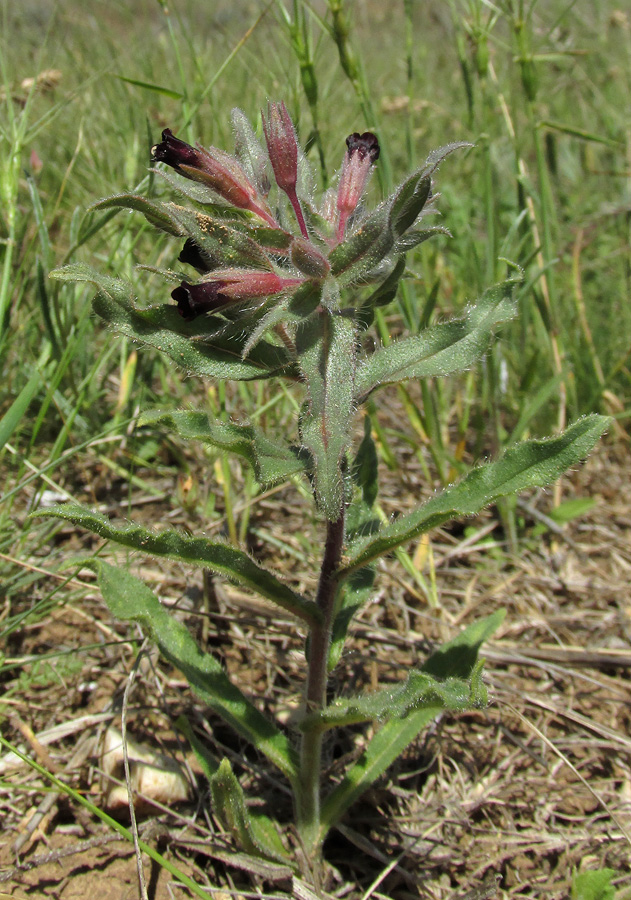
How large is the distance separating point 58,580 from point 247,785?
97 centimetres

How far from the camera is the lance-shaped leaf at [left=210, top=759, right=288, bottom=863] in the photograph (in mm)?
1877

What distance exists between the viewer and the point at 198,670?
2.16 m

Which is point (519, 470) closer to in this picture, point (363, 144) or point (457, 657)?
point (457, 657)

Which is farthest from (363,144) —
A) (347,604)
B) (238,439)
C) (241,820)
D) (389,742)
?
(241,820)

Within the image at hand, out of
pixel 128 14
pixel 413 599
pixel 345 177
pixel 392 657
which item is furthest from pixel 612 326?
pixel 128 14

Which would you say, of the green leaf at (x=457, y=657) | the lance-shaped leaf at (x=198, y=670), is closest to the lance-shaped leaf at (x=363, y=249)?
the lance-shaped leaf at (x=198, y=670)

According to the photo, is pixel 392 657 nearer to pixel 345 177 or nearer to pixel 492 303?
pixel 492 303

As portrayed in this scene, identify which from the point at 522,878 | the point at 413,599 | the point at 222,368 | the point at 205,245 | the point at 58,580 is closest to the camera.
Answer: the point at 205,245

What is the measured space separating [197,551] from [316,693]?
0.61 metres

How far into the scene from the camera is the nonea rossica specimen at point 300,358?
1.64 meters

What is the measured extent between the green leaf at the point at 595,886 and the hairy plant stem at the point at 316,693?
71cm

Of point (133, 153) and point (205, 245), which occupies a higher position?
point (133, 153)

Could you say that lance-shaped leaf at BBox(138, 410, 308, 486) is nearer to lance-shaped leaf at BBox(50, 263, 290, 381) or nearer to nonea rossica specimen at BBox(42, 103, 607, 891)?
nonea rossica specimen at BBox(42, 103, 607, 891)

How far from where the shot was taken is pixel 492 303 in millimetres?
1969
